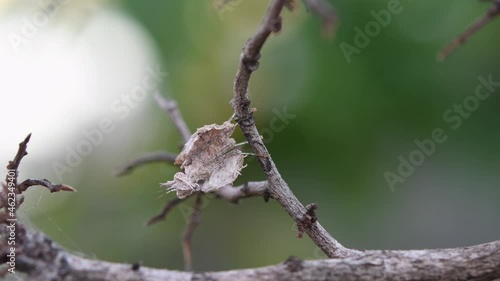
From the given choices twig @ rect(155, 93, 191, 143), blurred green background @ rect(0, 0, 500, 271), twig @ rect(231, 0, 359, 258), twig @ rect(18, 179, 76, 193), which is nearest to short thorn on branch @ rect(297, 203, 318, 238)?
twig @ rect(231, 0, 359, 258)

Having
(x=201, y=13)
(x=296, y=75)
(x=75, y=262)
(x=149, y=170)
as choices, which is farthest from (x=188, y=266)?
(x=201, y=13)

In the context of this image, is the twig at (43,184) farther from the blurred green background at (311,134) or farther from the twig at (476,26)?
the blurred green background at (311,134)

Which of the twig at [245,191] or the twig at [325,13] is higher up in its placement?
the twig at [245,191]

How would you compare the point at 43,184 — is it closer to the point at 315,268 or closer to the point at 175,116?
the point at 315,268

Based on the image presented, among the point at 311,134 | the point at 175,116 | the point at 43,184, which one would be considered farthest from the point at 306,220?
the point at 311,134

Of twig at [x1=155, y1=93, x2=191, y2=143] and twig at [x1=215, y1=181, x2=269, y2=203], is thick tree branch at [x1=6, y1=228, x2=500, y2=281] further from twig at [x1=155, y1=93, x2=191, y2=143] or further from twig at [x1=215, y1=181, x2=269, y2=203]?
twig at [x1=155, y1=93, x2=191, y2=143]

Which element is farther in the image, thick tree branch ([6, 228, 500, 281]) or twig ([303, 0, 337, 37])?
thick tree branch ([6, 228, 500, 281])

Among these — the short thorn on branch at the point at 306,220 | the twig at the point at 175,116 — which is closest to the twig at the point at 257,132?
the short thorn on branch at the point at 306,220

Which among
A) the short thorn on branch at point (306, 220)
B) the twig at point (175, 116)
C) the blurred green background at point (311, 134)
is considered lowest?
the short thorn on branch at point (306, 220)
